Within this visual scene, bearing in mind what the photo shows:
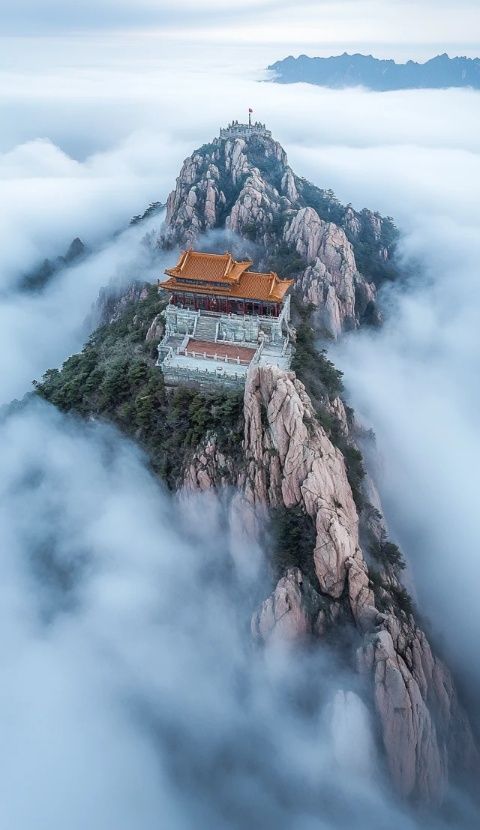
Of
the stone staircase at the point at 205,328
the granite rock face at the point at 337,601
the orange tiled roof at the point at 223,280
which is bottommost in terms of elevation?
the granite rock face at the point at 337,601

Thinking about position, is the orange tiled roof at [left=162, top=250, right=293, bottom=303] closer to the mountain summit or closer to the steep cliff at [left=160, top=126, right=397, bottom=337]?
the mountain summit

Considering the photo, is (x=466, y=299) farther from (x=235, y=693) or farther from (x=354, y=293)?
(x=235, y=693)

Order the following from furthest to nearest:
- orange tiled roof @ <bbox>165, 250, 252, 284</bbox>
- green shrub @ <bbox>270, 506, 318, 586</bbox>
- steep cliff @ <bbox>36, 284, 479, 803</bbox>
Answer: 1. orange tiled roof @ <bbox>165, 250, 252, 284</bbox>
2. green shrub @ <bbox>270, 506, 318, 586</bbox>
3. steep cliff @ <bbox>36, 284, 479, 803</bbox>

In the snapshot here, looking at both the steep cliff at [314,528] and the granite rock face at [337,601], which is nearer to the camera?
the granite rock face at [337,601]

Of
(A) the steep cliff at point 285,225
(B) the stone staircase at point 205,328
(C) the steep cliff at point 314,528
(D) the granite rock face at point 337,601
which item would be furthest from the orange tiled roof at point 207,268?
(A) the steep cliff at point 285,225

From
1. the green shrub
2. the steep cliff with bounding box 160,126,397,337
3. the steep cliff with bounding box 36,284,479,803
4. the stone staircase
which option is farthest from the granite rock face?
the steep cliff with bounding box 160,126,397,337

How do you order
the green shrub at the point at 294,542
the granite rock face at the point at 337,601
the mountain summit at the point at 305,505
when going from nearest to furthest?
the granite rock face at the point at 337,601, the mountain summit at the point at 305,505, the green shrub at the point at 294,542

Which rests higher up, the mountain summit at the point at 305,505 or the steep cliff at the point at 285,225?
the steep cliff at the point at 285,225

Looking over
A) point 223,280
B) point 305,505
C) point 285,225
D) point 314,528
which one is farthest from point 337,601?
point 285,225

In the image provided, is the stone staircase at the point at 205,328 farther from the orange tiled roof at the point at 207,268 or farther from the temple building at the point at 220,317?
the orange tiled roof at the point at 207,268
